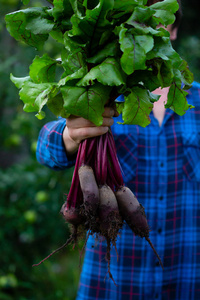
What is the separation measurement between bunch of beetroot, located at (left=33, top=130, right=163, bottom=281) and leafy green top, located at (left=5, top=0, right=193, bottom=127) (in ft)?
0.52

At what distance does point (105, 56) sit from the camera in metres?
1.11

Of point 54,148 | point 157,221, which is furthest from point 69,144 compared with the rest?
point 157,221

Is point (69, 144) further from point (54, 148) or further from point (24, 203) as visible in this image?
point (24, 203)

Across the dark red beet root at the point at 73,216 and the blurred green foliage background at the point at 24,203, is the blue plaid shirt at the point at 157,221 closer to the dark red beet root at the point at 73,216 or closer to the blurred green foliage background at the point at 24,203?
the dark red beet root at the point at 73,216

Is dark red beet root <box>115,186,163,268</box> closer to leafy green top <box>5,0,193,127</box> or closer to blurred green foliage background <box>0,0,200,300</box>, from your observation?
leafy green top <box>5,0,193,127</box>

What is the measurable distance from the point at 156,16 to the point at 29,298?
2.64 m

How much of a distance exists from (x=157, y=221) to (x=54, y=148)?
1.96 feet

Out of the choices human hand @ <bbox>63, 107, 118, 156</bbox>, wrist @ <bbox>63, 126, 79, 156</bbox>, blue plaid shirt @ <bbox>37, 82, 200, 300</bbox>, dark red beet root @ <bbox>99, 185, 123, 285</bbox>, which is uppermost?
human hand @ <bbox>63, 107, 118, 156</bbox>

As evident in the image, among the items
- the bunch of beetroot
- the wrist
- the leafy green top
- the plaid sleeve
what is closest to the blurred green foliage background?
the plaid sleeve

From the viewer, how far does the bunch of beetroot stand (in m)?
1.20

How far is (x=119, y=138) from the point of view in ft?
5.56

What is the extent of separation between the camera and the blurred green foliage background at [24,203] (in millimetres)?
2938

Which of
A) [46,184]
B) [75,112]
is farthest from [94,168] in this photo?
[46,184]

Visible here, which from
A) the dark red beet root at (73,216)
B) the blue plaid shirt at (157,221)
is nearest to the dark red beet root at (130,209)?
the dark red beet root at (73,216)
